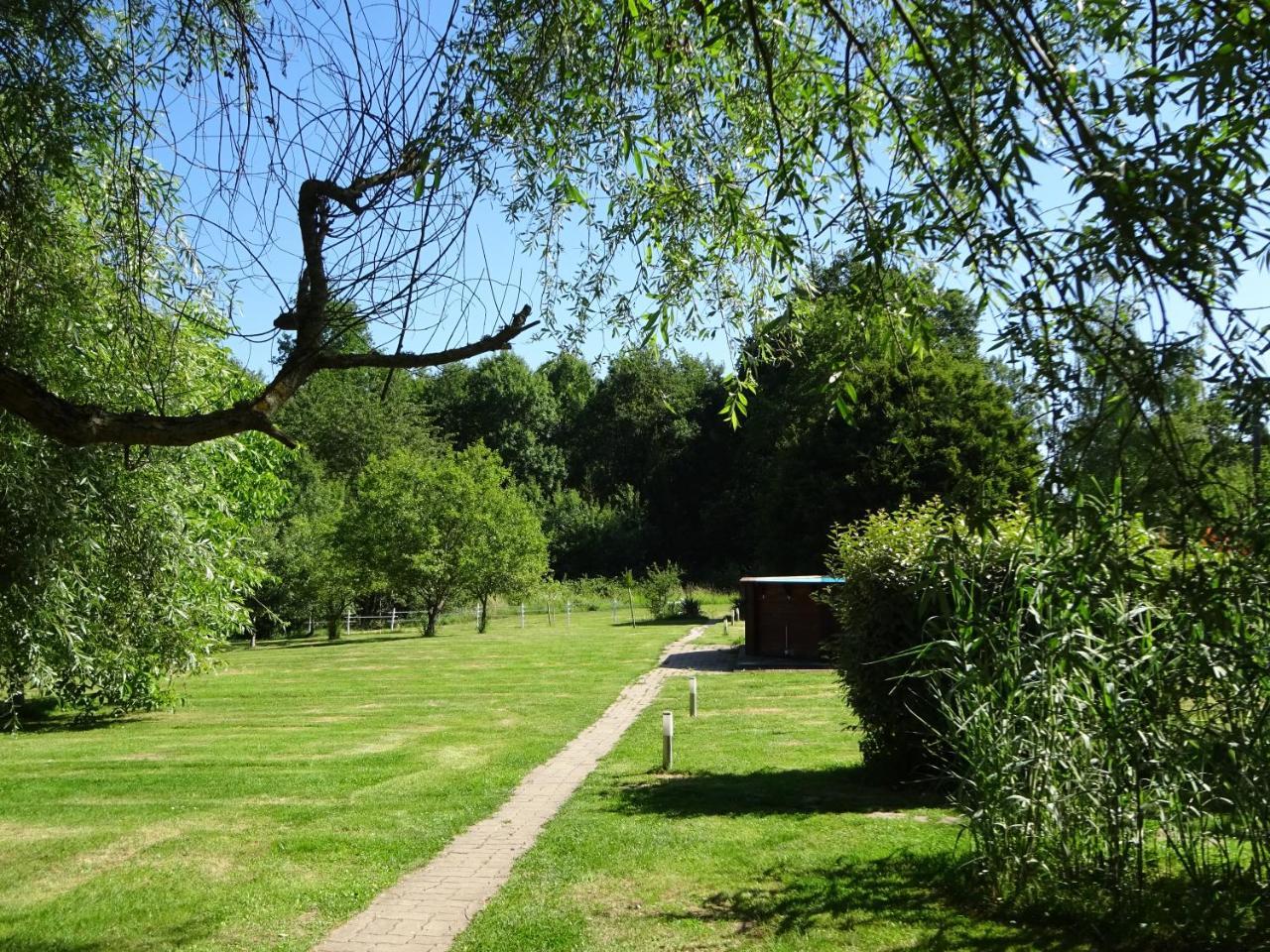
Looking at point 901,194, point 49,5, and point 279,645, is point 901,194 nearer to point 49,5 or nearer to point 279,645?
point 49,5

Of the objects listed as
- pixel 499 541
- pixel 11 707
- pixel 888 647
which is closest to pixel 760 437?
pixel 499 541

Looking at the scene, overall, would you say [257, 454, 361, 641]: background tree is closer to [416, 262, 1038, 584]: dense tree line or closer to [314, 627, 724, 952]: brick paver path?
[416, 262, 1038, 584]: dense tree line

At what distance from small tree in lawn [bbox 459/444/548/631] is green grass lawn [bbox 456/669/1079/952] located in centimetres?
2942

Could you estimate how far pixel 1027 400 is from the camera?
3.83 metres

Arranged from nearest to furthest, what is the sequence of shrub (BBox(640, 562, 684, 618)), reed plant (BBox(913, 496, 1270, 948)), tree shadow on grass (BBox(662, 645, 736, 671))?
reed plant (BBox(913, 496, 1270, 948)) → tree shadow on grass (BBox(662, 645, 736, 671)) → shrub (BBox(640, 562, 684, 618))

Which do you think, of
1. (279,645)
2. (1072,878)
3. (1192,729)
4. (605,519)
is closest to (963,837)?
(1072,878)

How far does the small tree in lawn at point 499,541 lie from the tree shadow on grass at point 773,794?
30468 mm

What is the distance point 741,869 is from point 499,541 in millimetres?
34851

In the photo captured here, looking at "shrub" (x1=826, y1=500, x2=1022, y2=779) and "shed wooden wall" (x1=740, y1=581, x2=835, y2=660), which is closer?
"shrub" (x1=826, y1=500, x2=1022, y2=779)

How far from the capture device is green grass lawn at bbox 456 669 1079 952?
19.9 feet

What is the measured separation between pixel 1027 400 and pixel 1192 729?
2.54 meters

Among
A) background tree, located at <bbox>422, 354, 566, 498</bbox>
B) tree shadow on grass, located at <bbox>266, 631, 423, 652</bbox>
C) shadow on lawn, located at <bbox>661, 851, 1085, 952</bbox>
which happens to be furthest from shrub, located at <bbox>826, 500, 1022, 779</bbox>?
background tree, located at <bbox>422, 354, 566, 498</bbox>

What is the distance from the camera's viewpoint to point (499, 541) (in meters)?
41.8

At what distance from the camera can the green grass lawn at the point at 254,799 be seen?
674 cm
